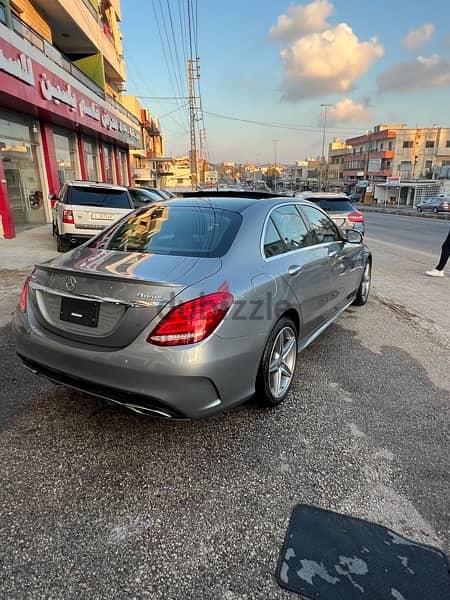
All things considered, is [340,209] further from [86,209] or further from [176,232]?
[176,232]

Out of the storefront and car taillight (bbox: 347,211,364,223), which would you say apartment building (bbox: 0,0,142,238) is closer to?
the storefront

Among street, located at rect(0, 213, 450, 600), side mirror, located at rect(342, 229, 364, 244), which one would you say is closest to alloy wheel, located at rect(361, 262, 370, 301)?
side mirror, located at rect(342, 229, 364, 244)

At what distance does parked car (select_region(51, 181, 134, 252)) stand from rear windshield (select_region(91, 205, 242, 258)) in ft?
19.5

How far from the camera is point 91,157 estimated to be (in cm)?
2014

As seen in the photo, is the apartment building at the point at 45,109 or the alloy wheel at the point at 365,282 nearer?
the alloy wheel at the point at 365,282

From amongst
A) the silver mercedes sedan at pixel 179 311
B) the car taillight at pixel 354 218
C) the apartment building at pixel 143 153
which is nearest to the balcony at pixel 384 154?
the apartment building at pixel 143 153

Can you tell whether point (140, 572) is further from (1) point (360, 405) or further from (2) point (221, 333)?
(1) point (360, 405)

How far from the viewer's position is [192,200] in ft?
11.9

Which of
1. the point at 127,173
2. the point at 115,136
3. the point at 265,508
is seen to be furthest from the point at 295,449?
the point at 127,173

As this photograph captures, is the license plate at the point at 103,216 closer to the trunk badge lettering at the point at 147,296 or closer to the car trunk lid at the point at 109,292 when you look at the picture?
the car trunk lid at the point at 109,292

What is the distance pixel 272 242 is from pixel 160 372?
1.47 meters

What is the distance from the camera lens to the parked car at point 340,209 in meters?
10.5

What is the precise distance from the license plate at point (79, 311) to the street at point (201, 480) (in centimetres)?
86

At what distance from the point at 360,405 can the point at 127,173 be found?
2971cm
